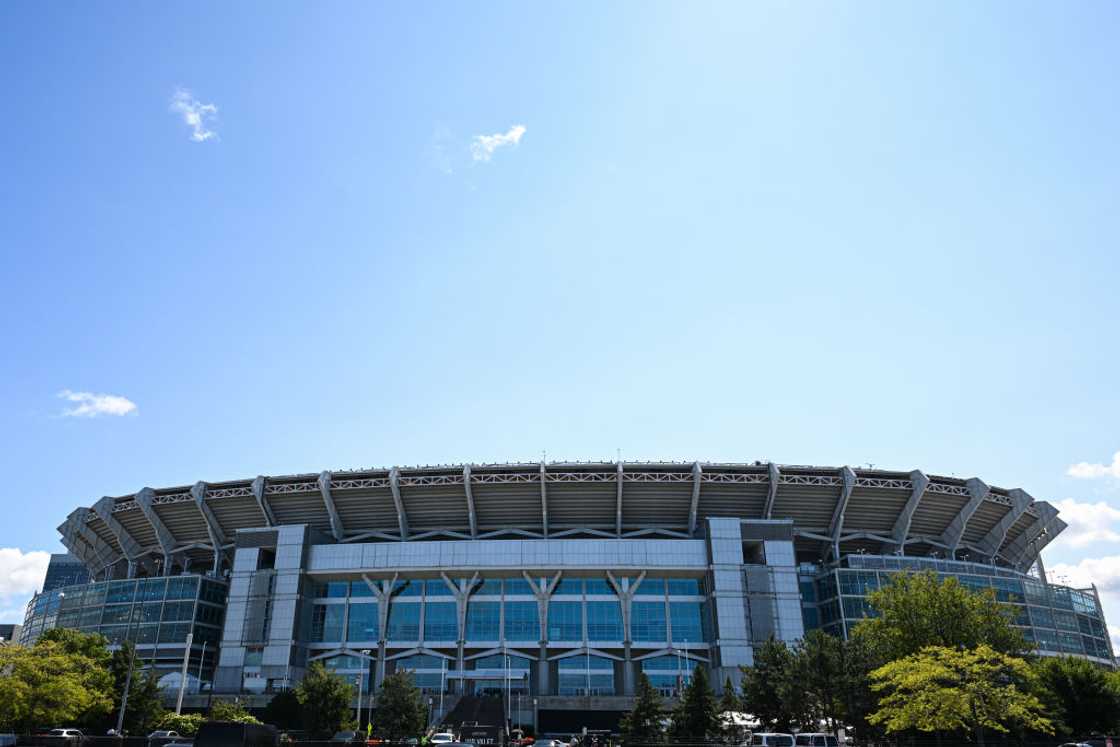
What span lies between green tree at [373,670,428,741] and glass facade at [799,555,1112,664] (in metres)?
46.5

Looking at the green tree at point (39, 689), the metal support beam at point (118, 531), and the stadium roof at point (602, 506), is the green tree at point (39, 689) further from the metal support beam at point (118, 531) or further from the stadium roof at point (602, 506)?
the metal support beam at point (118, 531)

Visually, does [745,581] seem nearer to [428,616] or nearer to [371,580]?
[428,616]

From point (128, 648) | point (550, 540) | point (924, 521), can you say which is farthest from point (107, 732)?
→ point (924, 521)

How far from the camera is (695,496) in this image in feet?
282

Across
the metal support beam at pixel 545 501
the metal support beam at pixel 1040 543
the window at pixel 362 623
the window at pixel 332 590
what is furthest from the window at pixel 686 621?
the metal support beam at pixel 1040 543

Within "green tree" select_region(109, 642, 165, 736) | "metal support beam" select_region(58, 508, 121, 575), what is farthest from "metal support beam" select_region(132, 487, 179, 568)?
"green tree" select_region(109, 642, 165, 736)

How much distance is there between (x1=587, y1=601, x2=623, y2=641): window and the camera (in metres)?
86.2

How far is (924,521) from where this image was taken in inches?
3565

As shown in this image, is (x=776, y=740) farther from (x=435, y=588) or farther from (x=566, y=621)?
(x=435, y=588)

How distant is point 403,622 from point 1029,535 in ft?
247

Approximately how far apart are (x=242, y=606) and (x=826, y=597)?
64892 mm

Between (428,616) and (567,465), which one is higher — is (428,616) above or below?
below

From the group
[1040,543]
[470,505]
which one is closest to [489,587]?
[470,505]

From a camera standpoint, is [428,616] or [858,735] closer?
[858,735]
